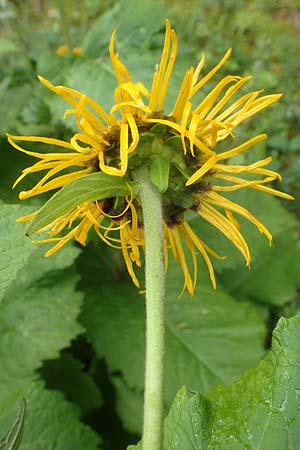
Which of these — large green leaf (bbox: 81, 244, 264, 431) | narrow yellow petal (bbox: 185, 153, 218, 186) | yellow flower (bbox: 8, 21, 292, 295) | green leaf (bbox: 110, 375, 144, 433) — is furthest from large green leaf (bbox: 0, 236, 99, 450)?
Result: narrow yellow petal (bbox: 185, 153, 218, 186)

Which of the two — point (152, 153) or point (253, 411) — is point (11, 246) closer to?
point (152, 153)

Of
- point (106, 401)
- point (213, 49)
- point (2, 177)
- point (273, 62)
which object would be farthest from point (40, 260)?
point (273, 62)

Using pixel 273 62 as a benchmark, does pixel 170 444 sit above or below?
below

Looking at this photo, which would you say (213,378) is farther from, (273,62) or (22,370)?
(273,62)

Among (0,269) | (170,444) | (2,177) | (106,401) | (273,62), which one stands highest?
(273,62)

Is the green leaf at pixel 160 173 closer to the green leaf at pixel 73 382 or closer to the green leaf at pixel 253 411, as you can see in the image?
the green leaf at pixel 253 411

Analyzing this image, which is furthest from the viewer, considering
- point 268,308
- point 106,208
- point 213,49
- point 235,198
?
point 213,49


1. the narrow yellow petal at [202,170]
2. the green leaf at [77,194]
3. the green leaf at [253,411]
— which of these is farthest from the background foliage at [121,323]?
the narrow yellow petal at [202,170]
